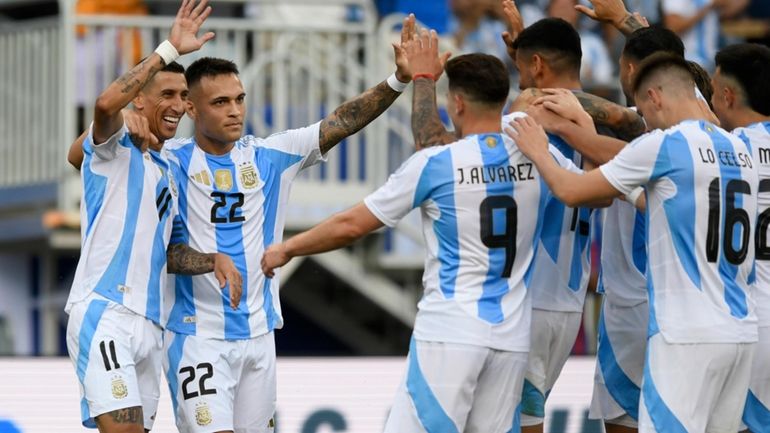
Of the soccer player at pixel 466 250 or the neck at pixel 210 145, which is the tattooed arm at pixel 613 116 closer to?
the soccer player at pixel 466 250

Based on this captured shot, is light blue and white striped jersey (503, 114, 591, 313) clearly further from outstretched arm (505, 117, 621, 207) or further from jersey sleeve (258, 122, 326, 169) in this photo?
jersey sleeve (258, 122, 326, 169)

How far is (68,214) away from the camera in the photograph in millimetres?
14977

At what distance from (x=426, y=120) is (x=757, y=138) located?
1733mm

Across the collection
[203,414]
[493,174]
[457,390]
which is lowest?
[203,414]

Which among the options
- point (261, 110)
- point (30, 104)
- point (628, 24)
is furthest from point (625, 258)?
→ point (30, 104)

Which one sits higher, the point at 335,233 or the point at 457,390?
the point at 335,233

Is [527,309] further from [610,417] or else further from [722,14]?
[722,14]

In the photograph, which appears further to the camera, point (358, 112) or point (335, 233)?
point (358, 112)

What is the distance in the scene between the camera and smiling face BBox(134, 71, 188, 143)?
9094 millimetres

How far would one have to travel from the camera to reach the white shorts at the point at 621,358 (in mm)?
9305

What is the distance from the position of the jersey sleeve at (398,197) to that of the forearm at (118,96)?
53.6 inches

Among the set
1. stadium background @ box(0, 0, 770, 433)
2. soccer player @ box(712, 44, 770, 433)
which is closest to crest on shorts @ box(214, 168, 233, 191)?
soccer player @ box(712, 44, 770, 433)

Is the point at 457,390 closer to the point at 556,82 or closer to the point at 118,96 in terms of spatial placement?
A: the point at 556,82

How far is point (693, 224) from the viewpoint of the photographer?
7945 mm
